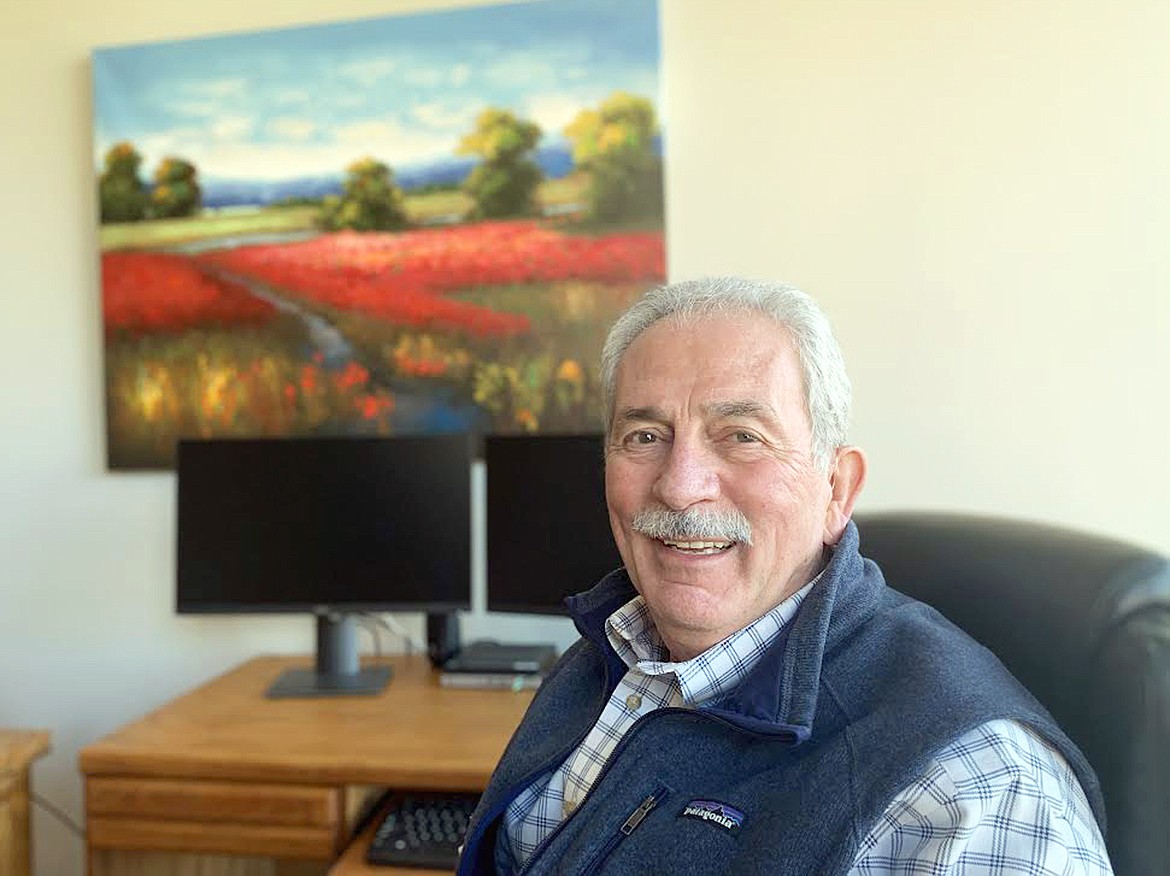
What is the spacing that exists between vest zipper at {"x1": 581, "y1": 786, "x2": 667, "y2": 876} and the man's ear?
0.36m

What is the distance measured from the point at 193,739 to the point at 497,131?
56.0 inches

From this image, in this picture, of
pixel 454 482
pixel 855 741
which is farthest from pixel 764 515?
pixel 454 482

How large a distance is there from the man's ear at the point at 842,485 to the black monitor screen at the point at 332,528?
3.22 feet

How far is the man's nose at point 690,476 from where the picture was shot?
982 mm

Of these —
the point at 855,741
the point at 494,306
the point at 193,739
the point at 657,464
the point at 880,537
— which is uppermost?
the point at 494,306

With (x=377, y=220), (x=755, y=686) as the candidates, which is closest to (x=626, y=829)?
(x=755, y=686)

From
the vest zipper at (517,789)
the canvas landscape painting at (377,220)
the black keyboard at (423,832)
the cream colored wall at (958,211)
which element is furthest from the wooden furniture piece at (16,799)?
the vest zipper at (517,789)

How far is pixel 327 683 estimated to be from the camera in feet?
6.15

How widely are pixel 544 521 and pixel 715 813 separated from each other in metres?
0.99

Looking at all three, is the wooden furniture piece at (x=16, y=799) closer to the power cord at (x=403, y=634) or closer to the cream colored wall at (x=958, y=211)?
the power cord at (x=403, y=634)

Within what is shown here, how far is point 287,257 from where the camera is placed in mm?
2115

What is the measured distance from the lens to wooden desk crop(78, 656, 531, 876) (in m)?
1.48

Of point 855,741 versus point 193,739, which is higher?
point 855,741

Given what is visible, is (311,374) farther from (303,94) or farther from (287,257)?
(303,94)
